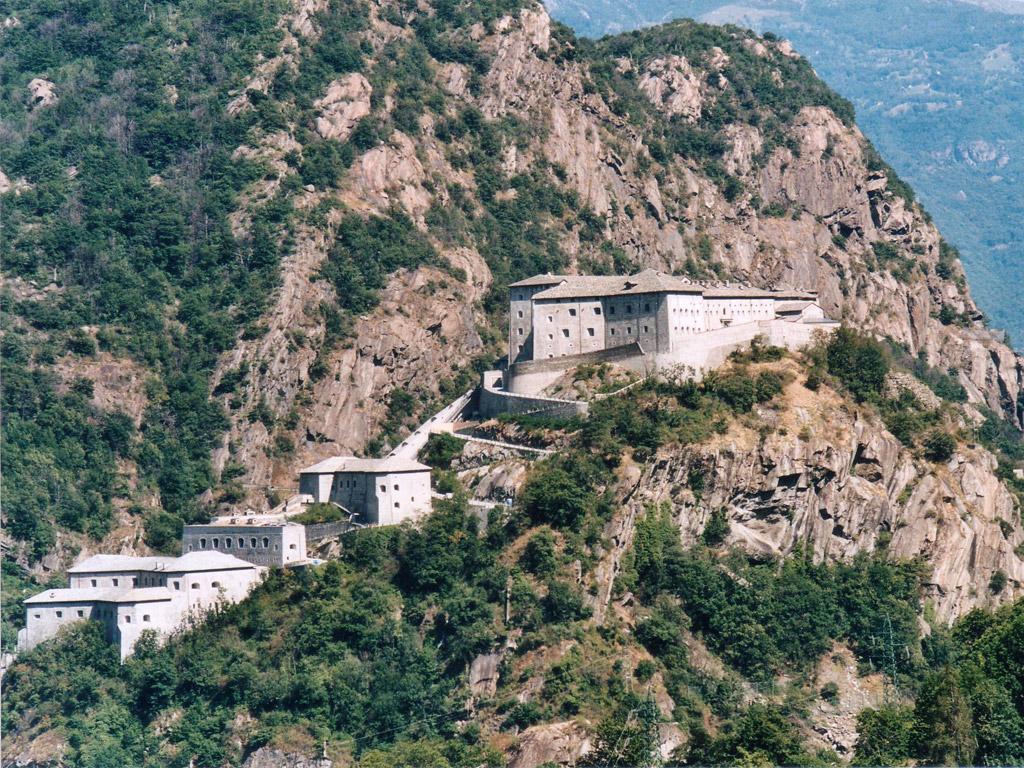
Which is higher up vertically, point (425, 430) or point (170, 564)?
point (425, 430)

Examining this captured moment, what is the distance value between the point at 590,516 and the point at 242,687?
20868mm

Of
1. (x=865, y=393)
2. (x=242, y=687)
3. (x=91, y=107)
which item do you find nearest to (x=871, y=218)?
(x=865, y=393)

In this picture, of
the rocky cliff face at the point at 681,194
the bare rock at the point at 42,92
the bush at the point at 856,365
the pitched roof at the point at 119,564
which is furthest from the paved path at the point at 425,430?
the bare rock at the point at 42,92

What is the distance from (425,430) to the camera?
116 metres

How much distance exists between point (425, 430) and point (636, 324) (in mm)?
14951

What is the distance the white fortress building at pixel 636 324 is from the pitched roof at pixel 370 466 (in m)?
11.5

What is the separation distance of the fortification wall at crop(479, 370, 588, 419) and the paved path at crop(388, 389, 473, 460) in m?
1.57

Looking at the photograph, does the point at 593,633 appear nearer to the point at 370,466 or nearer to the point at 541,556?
the point at 541,556

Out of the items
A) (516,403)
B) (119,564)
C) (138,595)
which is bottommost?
(138,595)

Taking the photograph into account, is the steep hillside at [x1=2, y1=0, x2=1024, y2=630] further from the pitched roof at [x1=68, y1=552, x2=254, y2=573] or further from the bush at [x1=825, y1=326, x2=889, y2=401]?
the bush at [x1=825, y1=326, x2=889, y2=401]

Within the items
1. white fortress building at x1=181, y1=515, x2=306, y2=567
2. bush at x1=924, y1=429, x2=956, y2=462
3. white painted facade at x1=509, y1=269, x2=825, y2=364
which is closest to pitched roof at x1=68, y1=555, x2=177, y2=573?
white fortress building at x1=181, y1=515, x2=306, y2=567

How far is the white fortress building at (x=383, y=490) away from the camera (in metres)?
104

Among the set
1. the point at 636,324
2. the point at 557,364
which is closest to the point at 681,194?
the point at 557,364

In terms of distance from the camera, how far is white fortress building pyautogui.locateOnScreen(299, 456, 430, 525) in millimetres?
104500
